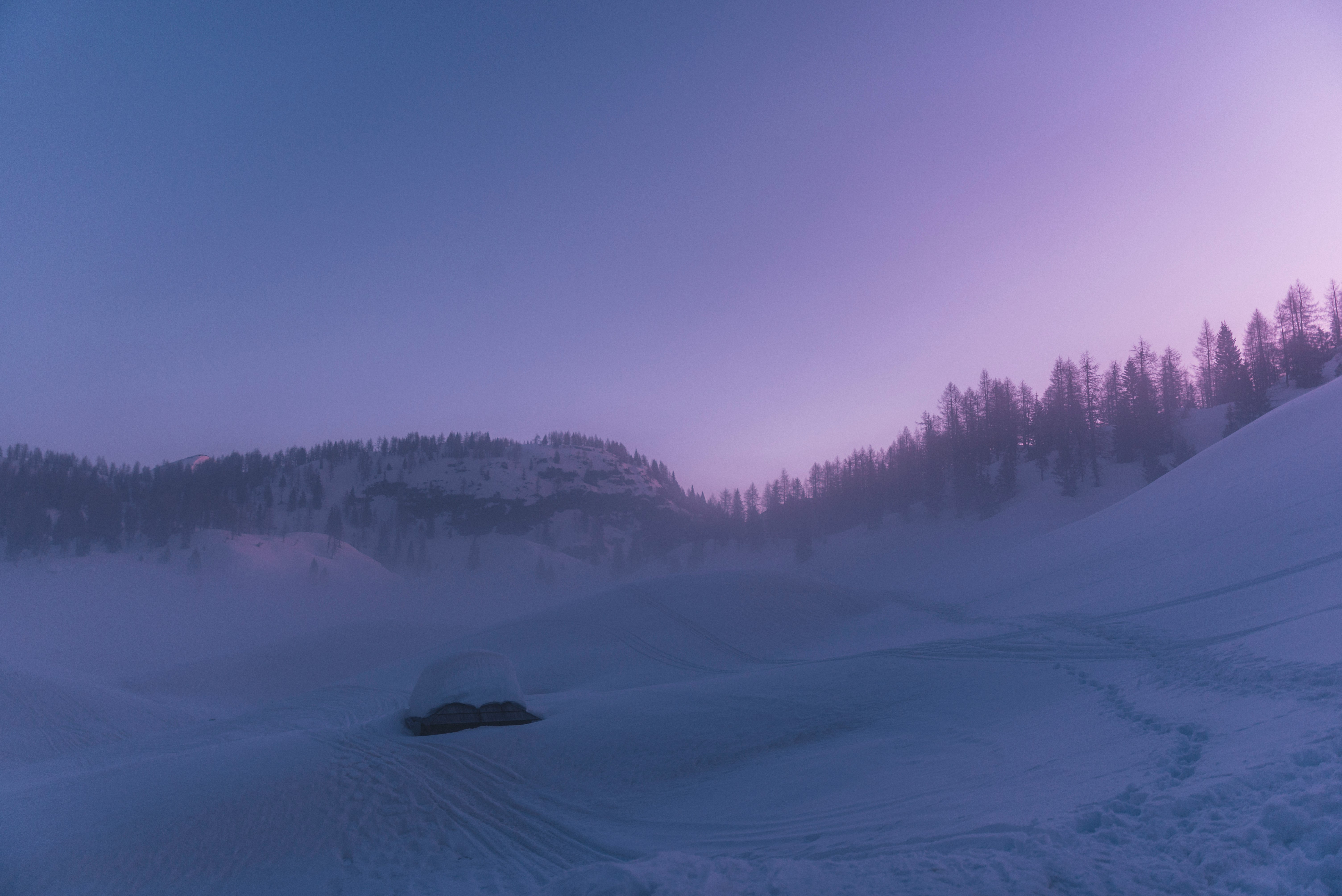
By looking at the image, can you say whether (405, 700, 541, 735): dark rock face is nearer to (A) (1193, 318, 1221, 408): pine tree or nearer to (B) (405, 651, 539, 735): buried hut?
(B) (405, 651, 539, 735): buried hut

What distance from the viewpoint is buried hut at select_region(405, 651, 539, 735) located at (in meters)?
14.8

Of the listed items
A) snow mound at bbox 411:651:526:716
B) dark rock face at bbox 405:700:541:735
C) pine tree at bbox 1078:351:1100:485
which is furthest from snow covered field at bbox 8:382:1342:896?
pine tree at bbox 1078:351:1100:485

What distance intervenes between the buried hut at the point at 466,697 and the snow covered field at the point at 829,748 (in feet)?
3.11

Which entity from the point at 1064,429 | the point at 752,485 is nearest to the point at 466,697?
the point at 1064,429

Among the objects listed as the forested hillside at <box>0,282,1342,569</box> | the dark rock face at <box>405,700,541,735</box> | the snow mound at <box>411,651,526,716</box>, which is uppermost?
the forested hillside at <box>0,282,1342,569</box>

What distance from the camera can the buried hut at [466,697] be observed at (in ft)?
48.6

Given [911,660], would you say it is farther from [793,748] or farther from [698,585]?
[698,585]

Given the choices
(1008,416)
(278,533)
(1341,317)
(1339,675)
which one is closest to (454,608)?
(278,533)

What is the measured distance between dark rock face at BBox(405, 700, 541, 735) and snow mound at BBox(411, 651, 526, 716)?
79mm

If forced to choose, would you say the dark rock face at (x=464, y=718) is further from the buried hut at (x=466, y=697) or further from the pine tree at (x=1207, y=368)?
the pine tree at (x=1207, y=368)

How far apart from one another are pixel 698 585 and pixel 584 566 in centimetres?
6724

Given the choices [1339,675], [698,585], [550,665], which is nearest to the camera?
[1339,675]

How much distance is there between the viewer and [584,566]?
99.8 m

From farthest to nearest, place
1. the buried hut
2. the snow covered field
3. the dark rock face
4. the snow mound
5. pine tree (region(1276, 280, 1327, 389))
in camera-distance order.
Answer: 1. pine tree (region(1276, 280, 1327, 389))
2. the snow mound
3. the buried hut
4. the dark rock face
5. the snow covered field
